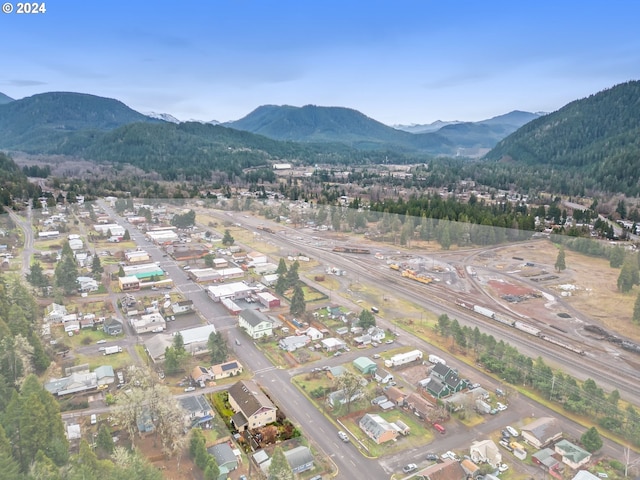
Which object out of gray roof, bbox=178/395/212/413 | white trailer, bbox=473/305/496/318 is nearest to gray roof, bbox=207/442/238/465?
gray roof, bbox=178/395/212/413

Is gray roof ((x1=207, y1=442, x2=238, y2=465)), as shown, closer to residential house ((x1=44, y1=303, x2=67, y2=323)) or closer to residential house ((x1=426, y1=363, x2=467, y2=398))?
residential house ((x1=426, y1=363, x2=467, y2=398))

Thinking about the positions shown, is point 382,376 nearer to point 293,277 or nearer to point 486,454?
point 486,454

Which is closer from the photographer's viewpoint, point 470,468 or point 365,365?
point 470,468

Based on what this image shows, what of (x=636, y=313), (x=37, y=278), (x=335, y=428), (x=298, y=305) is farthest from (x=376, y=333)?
(x=37, y=278)

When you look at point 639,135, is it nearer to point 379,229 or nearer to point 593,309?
point 379,229

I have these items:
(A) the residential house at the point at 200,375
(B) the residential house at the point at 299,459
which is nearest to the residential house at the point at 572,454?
(B) the residential house at the point at 299,459

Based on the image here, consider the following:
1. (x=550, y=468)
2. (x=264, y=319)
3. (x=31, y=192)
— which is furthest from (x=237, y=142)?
(x=550, y=468)
